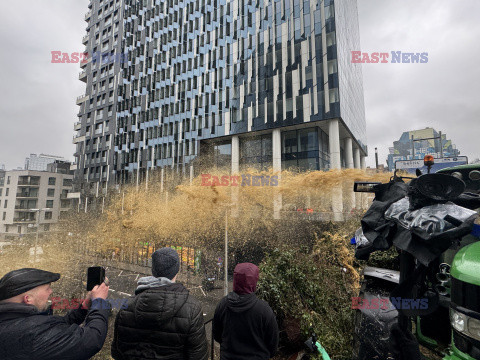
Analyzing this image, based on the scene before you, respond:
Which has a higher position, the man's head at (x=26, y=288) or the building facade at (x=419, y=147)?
the building facade at (x=419, y=147)

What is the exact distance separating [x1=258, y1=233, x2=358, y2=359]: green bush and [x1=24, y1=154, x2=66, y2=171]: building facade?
76466 mm

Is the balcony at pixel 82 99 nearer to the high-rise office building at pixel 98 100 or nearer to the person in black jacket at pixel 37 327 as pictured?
the high-rise office building at pixel 98 100

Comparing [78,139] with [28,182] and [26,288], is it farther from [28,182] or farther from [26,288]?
[26,288]

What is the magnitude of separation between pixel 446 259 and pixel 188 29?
42.9m

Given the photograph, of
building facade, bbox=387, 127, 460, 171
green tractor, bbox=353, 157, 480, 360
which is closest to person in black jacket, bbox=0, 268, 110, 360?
green tractor, bbox=353, 157, 480, 360

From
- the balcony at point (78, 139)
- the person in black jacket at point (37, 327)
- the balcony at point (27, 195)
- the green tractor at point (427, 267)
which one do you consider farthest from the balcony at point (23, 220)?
the green tractor at point (427, 267)

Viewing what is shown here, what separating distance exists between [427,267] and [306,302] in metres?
3.92

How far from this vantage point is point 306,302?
555 centimetres

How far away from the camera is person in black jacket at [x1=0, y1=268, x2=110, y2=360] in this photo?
139cm

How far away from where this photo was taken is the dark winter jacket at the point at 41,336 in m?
1.38

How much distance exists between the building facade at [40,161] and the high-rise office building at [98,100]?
57.9 feet

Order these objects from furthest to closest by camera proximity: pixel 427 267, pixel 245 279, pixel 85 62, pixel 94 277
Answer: pixel 85 62 → pixel 245 279 → pixel 427 267 → pixel 94 277

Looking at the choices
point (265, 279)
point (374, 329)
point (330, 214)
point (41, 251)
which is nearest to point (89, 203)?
point (41, 251)
